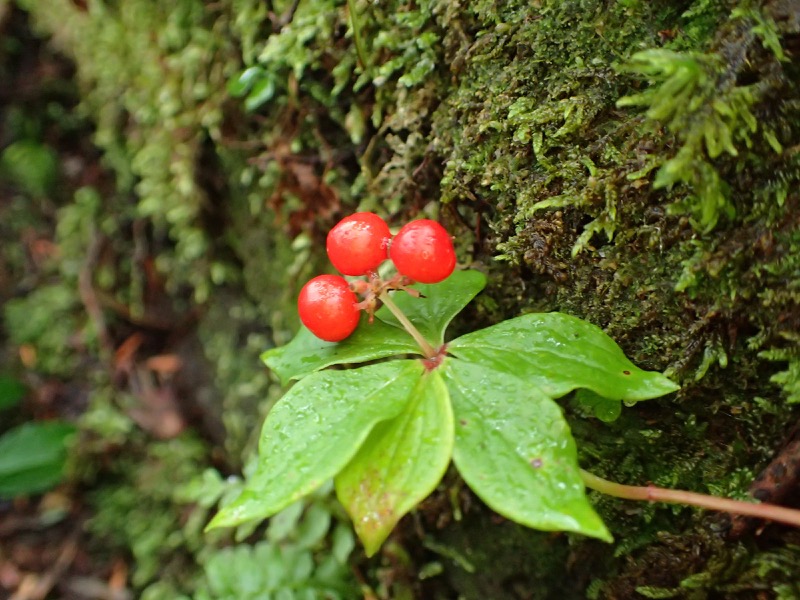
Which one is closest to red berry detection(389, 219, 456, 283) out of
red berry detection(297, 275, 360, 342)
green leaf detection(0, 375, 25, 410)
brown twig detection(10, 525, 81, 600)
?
red berry detection(297, 275, 360, 342)

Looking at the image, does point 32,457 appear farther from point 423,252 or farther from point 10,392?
point 423,252

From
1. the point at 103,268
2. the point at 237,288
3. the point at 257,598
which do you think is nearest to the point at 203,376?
the point at 237,288

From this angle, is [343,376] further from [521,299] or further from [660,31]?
[660,31]

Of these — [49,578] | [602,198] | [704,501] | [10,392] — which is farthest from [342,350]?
[10,392]

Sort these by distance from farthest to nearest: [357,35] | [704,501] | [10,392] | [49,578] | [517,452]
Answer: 1. [10,392]
2. [49,578]
3. [357,35]
4. [704,501]
5. [517,452]

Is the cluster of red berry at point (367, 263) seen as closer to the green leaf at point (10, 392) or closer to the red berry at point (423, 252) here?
the red berry at point (423, 252)

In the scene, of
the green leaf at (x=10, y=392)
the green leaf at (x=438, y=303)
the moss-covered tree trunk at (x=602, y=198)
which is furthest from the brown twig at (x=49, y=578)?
the green leaf at (x=438, y=303)
